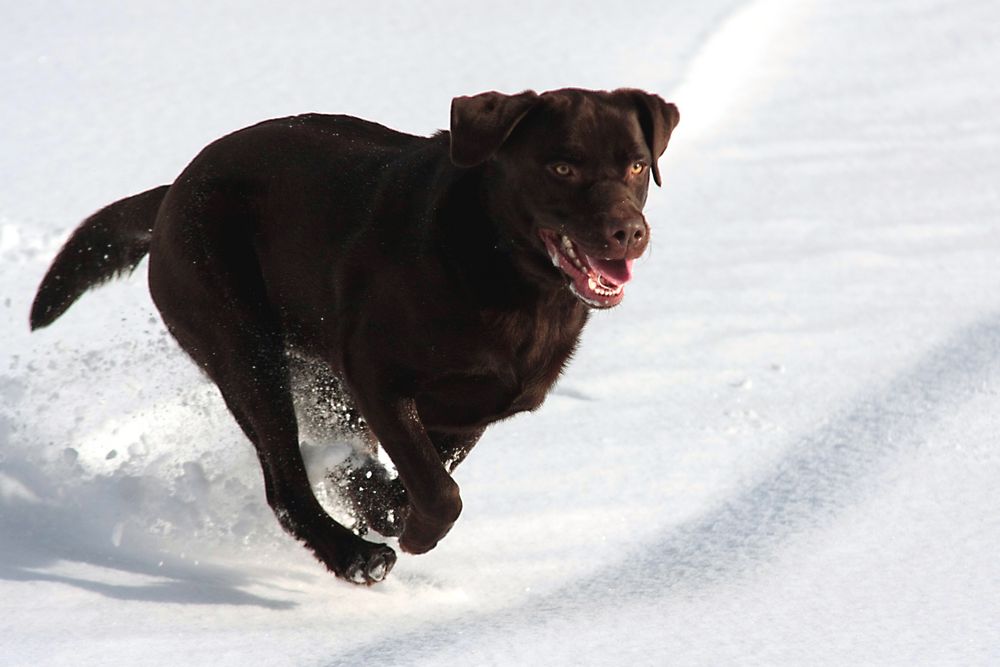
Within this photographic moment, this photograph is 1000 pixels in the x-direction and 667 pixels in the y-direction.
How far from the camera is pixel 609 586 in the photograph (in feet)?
Answer: 12.7

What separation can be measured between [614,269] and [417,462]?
0.75 metres

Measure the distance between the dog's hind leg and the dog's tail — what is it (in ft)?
1.32

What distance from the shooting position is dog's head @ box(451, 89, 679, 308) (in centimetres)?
337

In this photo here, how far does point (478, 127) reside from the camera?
347 centimetres

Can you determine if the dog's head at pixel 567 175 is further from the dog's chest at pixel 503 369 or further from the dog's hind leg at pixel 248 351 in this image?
the dog's hind leg at pixel 248 351

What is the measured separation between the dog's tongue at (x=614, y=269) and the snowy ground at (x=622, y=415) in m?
0.82

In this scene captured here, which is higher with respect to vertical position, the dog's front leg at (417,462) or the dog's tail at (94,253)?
the dog's tail at (94,253)

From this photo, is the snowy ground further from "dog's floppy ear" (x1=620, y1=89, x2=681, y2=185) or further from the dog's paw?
"dog's floppy ear" (x1=620, y1=89, x2=681, y2=185)

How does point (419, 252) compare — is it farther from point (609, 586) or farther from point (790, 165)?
point (790, 165)

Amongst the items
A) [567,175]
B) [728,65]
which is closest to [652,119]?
[567,175]

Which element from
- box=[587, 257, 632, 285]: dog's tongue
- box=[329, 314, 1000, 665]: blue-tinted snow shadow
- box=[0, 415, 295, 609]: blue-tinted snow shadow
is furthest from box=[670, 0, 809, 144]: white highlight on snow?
box=[587, 257, 632, 285]: dog's tongue

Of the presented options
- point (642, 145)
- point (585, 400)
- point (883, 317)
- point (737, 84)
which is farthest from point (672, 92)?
point (642, 145)

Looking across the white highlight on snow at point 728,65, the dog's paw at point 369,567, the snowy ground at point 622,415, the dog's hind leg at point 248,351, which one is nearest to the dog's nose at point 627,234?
the snowy ground at point 622,415

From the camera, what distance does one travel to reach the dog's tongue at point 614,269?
3385 millimetres
